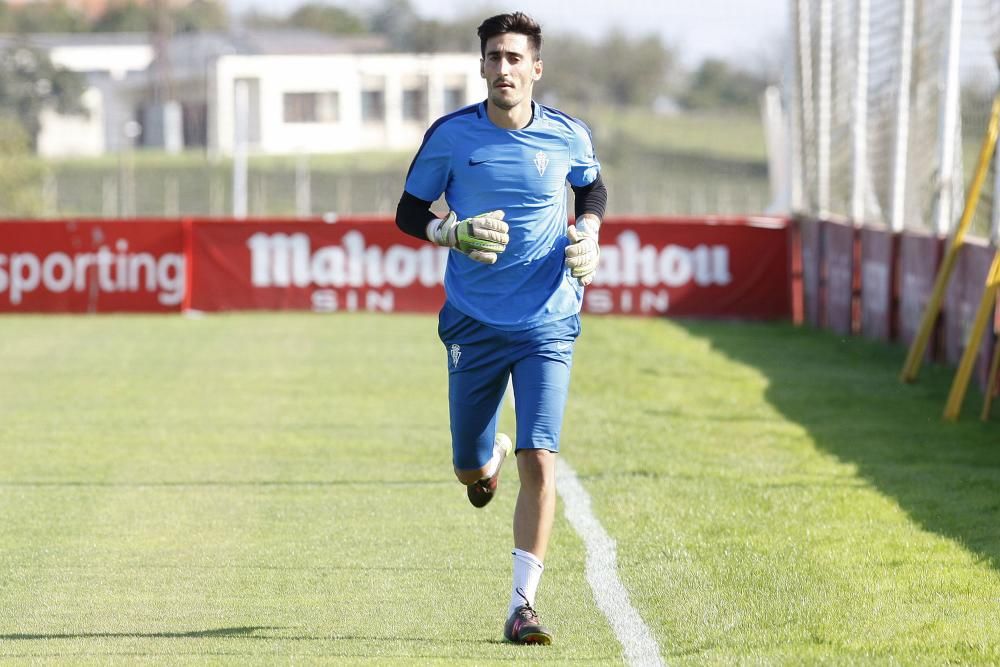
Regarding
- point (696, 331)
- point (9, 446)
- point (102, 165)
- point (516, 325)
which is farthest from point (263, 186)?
point (516, 325)

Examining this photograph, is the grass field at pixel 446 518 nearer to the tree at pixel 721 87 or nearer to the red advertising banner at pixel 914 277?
the red advertising banner at pixel 914 277

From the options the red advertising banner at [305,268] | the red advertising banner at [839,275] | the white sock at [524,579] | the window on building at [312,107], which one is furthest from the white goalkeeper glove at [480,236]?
the window on building at [312,107]

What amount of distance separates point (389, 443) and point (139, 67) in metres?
56.6

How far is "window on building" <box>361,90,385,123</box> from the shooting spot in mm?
53444

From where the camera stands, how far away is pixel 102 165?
48.0m

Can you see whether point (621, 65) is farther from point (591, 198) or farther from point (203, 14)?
point (591, 198)

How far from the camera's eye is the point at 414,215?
6707mm

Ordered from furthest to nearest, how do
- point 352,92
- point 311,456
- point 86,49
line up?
point 86,49, point 352,92, point 311,456

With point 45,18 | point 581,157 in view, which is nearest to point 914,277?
point 581,157

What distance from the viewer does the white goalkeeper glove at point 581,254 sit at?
6.44 m

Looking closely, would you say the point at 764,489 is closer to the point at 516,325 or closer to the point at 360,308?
the point at 516,325

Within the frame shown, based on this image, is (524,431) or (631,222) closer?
(524,431)

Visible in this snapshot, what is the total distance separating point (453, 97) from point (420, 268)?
33.3m

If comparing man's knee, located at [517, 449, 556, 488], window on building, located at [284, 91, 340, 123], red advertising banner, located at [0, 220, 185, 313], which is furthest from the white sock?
window on building, located at [284, 91, 340, 123]
